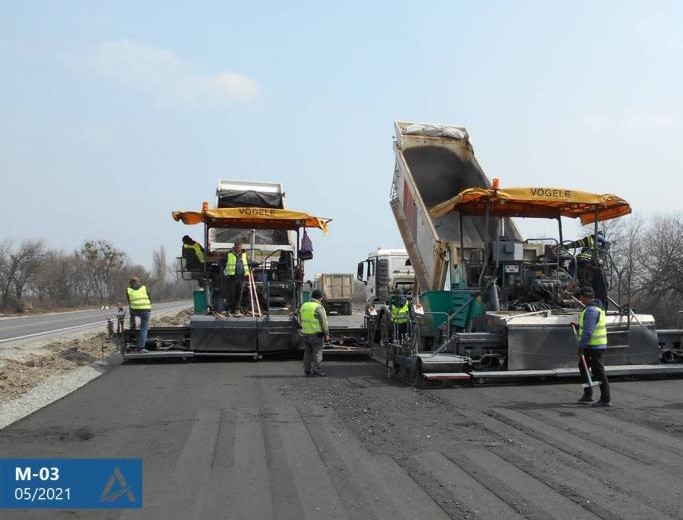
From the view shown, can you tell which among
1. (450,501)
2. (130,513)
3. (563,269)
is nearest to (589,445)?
(450,501)

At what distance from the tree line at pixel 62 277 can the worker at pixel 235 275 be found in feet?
90.5

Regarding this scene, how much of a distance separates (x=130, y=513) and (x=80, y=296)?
6475cm

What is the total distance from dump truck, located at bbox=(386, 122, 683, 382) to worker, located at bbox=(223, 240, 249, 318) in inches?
138

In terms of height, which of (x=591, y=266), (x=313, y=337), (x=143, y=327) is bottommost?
(x=313, y=337)

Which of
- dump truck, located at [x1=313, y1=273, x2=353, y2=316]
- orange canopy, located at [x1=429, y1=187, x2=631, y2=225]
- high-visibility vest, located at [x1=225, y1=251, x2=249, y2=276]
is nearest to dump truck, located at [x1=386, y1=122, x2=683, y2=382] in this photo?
orange canopy, located at [x1=429, y1=187, x2=631, y2=225]

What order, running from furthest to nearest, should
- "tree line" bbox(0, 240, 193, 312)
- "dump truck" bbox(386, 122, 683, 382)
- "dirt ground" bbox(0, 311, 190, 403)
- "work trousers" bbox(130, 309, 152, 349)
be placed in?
"tree line" bbox(0, 240, 193, 312), "work trousers" bbox(130, 309, 152, 349), "dirt ground" bbox(0, 311, 190, 403), "dump truck" bbox(386, 122, 683, 382)

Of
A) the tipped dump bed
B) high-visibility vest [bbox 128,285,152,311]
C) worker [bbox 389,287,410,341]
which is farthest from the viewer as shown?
high-visibility vest [bbox 128,285,152,311]

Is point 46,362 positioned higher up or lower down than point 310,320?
lower down

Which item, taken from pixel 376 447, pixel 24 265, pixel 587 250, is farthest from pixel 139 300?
pixel 24 265

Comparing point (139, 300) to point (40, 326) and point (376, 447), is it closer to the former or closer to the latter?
point (376, 447)

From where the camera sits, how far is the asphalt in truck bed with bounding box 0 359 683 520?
4.36 metres

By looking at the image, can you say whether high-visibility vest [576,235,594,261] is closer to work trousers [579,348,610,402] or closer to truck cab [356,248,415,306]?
work trousers [579,348,610,402]

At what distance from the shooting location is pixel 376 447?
5875 millimetres

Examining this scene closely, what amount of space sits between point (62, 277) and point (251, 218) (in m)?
52.9
